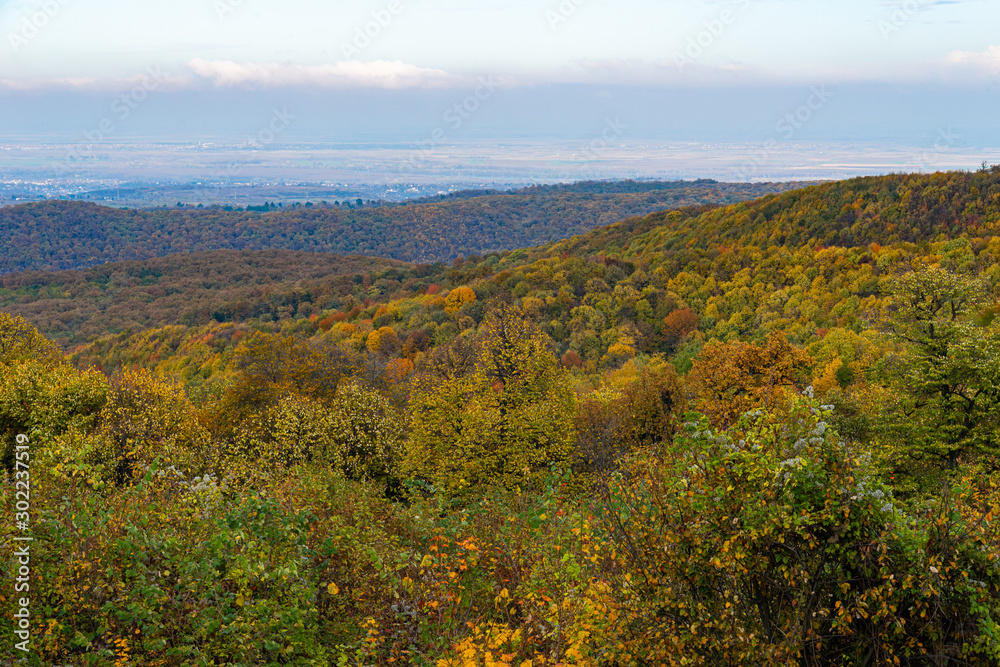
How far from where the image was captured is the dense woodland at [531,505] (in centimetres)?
601

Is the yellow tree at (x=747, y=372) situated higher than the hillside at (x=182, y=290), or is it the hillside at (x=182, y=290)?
the yellow tree at (x=747, y=372)

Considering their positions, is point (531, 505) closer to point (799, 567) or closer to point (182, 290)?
point (799, 567)

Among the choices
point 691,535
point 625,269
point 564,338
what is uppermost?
point 691,535

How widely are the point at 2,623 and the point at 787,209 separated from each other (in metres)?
98.5

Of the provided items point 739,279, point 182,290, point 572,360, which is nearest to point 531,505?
point 572,360

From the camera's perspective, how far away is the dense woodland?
6.01 metres

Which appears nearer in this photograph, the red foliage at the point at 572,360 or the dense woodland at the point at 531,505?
the dense woodland at the point at 531,505

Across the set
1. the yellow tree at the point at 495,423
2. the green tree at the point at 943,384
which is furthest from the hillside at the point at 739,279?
the yellow tree at the point at 495,423

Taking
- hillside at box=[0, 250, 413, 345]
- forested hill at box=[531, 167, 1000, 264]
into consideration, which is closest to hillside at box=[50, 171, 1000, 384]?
forested hill at box=[531, 167, 1000, 264]

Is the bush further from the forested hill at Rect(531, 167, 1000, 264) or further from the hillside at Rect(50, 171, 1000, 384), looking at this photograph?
the forested hill at Rect(531, 167, 1000, 264)

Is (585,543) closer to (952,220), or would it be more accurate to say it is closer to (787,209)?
(952,220)

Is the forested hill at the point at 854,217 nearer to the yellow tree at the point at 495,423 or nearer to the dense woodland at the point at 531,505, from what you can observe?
the dense woodland at the point at 531,505

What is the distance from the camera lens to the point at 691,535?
6.23 meters

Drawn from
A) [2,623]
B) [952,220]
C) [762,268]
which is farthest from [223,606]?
[952,220]
